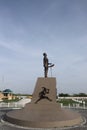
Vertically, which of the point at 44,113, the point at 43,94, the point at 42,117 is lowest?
the point at 42,117

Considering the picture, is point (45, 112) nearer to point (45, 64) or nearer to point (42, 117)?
point (42, 117)

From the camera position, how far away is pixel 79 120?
17.4m

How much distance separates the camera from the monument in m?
15.9

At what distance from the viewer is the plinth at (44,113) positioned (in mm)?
15898

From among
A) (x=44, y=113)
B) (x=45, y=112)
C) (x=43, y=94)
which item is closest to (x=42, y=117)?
(x=44, y=113)

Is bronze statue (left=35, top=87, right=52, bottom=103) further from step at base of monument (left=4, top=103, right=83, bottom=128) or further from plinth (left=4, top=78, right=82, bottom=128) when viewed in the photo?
step at base of monument (left=4, top=103, right=83, bottom=128)

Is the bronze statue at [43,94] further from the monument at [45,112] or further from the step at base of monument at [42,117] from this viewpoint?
the step at base of monument at [42,117]

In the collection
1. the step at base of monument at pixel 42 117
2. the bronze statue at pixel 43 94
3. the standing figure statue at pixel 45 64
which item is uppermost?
the standing figure statue at pixel 45 64

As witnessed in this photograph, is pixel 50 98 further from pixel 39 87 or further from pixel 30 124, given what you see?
pixel 30 124

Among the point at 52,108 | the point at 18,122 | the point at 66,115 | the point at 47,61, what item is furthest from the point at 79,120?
the point at 47,61

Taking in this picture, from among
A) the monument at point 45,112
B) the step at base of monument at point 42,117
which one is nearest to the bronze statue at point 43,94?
the monument at point 45,112

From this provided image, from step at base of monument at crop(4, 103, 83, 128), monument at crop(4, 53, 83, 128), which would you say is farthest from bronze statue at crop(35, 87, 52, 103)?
step at base of monument at crop(4, 103, 83, 128)

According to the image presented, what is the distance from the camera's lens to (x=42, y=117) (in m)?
16.4

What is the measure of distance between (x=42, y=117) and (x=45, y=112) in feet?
2.74
